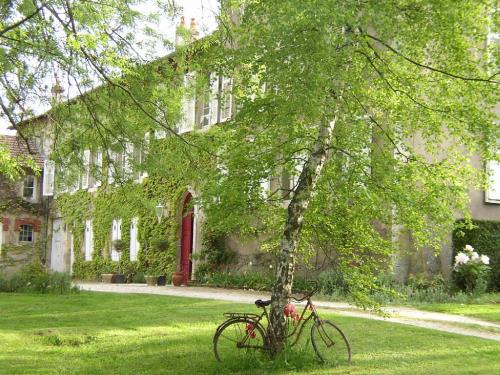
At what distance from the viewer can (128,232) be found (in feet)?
82.6

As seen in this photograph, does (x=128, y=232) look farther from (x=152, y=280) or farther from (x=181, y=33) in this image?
(x=181, y=33)

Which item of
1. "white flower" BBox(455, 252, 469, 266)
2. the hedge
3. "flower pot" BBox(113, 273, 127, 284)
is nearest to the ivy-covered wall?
"flower pot" BBox(113, 273, 127, 284)

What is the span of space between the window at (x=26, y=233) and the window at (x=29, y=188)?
5.36 ft

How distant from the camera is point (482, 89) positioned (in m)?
7.32

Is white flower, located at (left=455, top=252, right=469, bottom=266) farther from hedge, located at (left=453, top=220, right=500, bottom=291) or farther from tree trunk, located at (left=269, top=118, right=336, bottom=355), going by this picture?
tree trunk, located at (left=269, top=118, right=336, bottom=355)

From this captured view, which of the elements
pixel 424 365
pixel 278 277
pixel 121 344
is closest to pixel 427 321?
pixel 424 365

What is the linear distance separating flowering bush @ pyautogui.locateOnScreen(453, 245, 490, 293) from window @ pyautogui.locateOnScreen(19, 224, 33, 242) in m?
22.5

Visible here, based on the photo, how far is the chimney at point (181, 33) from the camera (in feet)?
33.1

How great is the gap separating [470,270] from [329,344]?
7.71 m

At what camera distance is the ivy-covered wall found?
22344mm

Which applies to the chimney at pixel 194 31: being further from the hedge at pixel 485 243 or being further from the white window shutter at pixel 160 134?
the hedge at pixel 485 243

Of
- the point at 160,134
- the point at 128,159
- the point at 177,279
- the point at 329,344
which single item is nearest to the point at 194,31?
the point at 160,134

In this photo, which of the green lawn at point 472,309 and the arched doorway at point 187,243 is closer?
the green lawn at point 472,309

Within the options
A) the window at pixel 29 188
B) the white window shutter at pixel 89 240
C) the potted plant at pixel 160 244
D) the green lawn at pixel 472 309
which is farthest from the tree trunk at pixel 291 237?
the window at pixel 29 188
